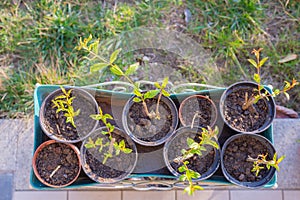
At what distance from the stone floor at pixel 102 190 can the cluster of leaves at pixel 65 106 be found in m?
0.44

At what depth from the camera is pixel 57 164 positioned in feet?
3.91

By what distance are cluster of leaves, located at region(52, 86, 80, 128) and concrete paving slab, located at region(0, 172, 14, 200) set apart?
1.64 ft

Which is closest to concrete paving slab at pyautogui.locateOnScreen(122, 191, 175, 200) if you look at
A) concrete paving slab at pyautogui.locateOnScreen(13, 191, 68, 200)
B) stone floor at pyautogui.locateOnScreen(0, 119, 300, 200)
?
stone floor at pyautogui.locateOnScreen(0, 119, 300, 200)

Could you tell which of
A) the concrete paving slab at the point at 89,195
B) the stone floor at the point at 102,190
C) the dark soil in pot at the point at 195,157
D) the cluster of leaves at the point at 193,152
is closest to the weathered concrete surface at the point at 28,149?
the stone floor at the point at 102,190

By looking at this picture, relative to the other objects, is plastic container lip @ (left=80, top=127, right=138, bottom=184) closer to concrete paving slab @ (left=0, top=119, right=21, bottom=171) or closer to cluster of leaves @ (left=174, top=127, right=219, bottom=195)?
cluster of leaves @ (left=174, top=127, right=219, bottom=195)

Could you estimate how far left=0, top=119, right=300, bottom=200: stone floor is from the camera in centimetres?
151

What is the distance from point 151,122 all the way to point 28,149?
60cm

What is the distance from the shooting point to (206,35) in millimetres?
1666

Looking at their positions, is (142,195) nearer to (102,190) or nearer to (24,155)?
(102,190)

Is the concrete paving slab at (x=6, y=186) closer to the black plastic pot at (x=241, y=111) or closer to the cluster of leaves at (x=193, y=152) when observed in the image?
the cluster of leaves at (x=193, y=152)

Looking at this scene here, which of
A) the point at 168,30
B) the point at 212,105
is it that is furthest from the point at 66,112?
the point at 168,30

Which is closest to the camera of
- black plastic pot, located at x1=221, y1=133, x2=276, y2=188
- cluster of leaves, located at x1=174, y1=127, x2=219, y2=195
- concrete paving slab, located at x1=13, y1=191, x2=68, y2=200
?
cluster of leaves, located at x1=174, y1=127, x2=219, y2=195

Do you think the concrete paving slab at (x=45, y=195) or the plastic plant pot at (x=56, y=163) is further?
the concrete paving slab at (x=45, y=195)

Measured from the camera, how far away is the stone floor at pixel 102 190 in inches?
59.4
